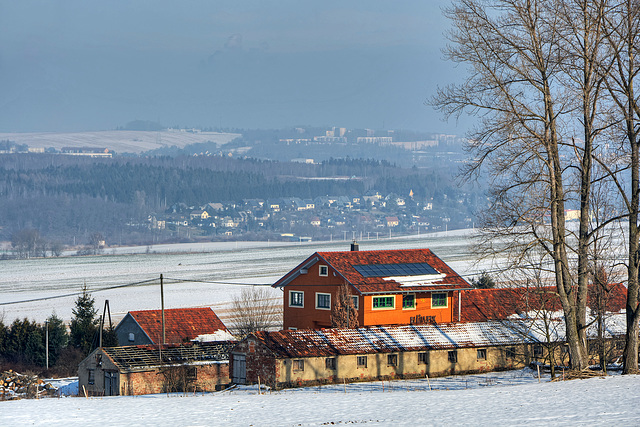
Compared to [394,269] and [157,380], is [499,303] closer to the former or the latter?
[394,269]

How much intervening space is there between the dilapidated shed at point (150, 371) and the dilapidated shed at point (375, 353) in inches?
67.6

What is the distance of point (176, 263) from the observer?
160 metres

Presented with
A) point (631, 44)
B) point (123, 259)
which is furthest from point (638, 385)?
point (123, 259)

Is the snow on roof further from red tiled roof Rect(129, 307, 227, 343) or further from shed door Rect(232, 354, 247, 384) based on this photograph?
red tiled roof Rect(129, 307, 227, 343)

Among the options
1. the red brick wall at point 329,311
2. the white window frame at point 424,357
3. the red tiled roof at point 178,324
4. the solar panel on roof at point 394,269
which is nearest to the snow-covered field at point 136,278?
the red tiled roof at point 178,324

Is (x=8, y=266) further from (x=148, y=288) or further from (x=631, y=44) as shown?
(x=631, y=44)

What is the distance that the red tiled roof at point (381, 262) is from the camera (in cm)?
4285

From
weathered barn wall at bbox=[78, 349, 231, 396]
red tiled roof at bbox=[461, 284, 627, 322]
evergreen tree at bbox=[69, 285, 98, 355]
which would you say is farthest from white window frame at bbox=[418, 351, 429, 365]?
evergreen tree at bbox=[69, 285, 98, 355]

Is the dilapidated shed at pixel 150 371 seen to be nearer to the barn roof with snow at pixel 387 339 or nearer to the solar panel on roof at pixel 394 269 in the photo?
the barn roof with snow at pixel 387 339

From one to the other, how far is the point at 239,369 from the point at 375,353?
18.5ft

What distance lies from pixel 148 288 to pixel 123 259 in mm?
70444

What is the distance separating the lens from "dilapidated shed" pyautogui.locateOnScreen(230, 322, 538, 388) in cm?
3372

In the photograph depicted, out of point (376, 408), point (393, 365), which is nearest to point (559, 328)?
point (393, 365)

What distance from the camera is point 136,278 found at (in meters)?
124
